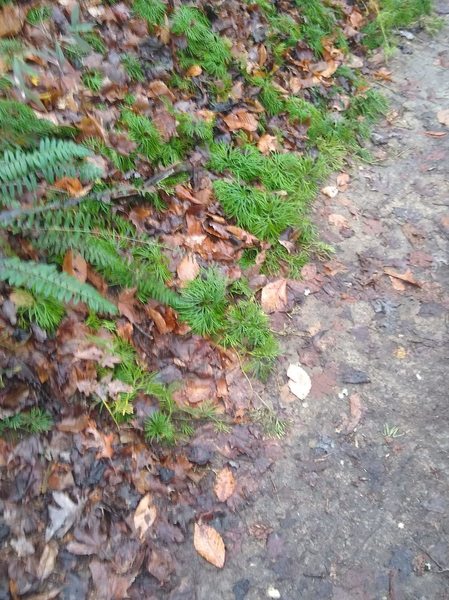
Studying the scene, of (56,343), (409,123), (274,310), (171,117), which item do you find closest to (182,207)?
(171,117)

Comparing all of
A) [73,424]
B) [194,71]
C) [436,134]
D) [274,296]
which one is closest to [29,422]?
[73,424]

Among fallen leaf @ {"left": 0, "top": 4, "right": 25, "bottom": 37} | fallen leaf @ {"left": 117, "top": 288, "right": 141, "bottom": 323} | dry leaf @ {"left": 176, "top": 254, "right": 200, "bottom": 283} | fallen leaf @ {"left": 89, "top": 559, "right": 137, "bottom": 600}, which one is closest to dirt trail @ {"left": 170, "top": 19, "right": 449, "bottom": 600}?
fallen leaf @ {"left": 89, "top": 559, "right": 137, "bottom": 600}

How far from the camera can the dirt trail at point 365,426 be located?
276 centimetres

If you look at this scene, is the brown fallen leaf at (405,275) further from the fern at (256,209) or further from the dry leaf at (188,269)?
the dry leaf at (188,269)

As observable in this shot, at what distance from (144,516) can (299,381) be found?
127cm

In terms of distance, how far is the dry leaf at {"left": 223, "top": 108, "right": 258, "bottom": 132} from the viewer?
14.4 feet

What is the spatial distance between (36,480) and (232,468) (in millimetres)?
1061

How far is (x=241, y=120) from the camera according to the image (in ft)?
14.6

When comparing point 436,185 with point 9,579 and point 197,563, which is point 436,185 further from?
point 9,579

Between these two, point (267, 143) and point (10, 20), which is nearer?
point (10, 20)

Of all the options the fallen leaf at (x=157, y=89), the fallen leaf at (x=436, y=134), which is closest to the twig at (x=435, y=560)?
the fallen leaf at (x=157, y=89)

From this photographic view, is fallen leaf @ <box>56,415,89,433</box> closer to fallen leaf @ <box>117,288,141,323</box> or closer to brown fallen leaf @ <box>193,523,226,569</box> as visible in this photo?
fallen leaf @ <box>117,288,141,323</box>

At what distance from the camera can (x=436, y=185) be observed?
4699mm

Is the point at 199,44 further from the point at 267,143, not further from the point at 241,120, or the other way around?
the point at 267,143
